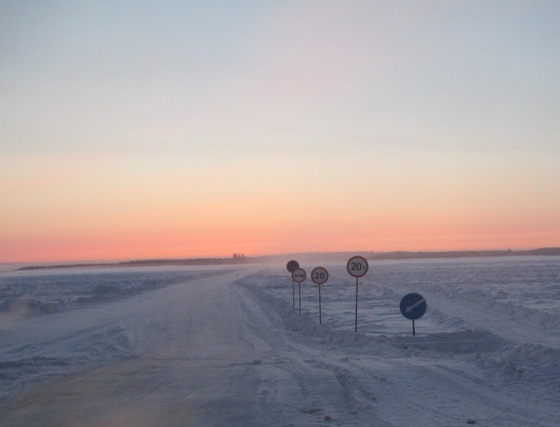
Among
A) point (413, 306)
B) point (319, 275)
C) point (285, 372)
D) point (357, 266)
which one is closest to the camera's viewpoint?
point (285, 372)

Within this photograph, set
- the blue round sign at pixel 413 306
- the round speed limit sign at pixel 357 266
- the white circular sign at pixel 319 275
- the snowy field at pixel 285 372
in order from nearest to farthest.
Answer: the snowy field at pixel 285 372, the blue round sign at pixel 413 306, the round speed limit sign at pixel 357 266, the white circular sign at pixel 319 275

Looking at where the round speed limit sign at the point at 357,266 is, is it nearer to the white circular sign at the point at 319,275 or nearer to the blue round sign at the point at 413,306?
the blue round sign at the point at 413,306

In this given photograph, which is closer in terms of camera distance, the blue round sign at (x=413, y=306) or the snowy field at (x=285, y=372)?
the snowy field at (x=285, y=372)

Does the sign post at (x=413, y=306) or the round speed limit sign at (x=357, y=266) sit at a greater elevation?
the round speed limit sign at (x=357, y=266)

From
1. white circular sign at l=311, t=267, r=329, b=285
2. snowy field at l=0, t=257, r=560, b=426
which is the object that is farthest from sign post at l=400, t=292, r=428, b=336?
white circular sign at l=311, t=267, r=329, b=285

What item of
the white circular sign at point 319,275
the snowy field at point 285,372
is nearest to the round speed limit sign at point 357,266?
the snowy field at point 285,372

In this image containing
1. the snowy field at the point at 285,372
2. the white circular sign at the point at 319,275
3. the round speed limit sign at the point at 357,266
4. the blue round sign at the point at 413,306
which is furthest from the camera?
the white circular sign at the point at 319,275

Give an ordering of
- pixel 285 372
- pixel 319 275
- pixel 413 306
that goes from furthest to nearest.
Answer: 1. pixel 319 275
2. pixel 413 306
3. pixel 285 372

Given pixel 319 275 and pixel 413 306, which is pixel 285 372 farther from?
pixel 319 275

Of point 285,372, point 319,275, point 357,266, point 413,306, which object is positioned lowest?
point 285,372

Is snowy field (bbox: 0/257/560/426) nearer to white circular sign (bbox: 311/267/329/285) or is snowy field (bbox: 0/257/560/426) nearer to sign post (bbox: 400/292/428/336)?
sign post (bbox: 400/292/428/336)

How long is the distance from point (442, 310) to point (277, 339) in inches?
429

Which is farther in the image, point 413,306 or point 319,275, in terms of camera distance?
point 319,275

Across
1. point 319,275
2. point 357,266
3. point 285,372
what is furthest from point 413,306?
point 319,275
